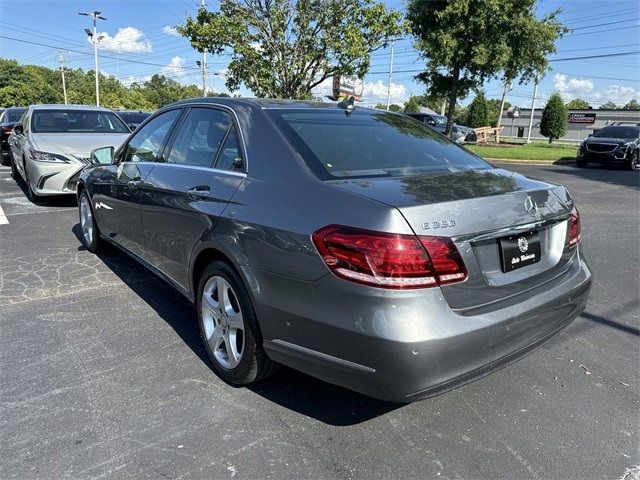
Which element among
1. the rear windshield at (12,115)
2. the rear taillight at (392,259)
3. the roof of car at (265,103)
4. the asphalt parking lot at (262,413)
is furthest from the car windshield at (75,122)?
the rear taillight at (392,259)

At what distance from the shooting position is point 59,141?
26.7 feet

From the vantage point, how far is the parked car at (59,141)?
7793 millimetres

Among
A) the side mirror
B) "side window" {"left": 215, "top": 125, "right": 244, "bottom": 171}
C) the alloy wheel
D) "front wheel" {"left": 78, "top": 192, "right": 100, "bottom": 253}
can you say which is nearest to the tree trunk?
"front wheel" {"left": 78, "top": 192, "right": 100, "bottom": 253}

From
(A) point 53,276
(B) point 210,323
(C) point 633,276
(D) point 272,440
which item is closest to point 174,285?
(B) point 210,323

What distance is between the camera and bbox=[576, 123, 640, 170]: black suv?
1659 cm

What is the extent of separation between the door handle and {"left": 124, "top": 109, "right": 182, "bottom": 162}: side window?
87 centimetres

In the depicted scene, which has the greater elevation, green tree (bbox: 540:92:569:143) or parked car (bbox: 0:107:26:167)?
green tree (bbox: 540:92:569:143)

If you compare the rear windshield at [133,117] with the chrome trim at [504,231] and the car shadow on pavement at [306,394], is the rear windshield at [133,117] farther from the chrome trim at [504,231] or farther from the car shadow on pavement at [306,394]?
the chrome trim at [504,231]

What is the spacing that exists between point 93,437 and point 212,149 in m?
1.78

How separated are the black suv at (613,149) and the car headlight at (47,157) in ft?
53.0

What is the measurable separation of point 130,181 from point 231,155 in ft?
4.71

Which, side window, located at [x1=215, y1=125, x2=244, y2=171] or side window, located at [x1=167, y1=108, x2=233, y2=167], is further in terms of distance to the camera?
side window, located at [x1=167, y1=108, x2=233, y2=167]

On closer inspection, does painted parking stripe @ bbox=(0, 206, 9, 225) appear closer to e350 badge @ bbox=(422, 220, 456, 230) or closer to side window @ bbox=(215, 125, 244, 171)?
side window @ bbox=(215, 125, 244, 171)

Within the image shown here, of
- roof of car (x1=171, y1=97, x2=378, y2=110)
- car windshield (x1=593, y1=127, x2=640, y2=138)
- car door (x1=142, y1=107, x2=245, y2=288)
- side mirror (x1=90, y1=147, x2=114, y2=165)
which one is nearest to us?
car door (x1=142, y1=107, x2=245, y2=288)
